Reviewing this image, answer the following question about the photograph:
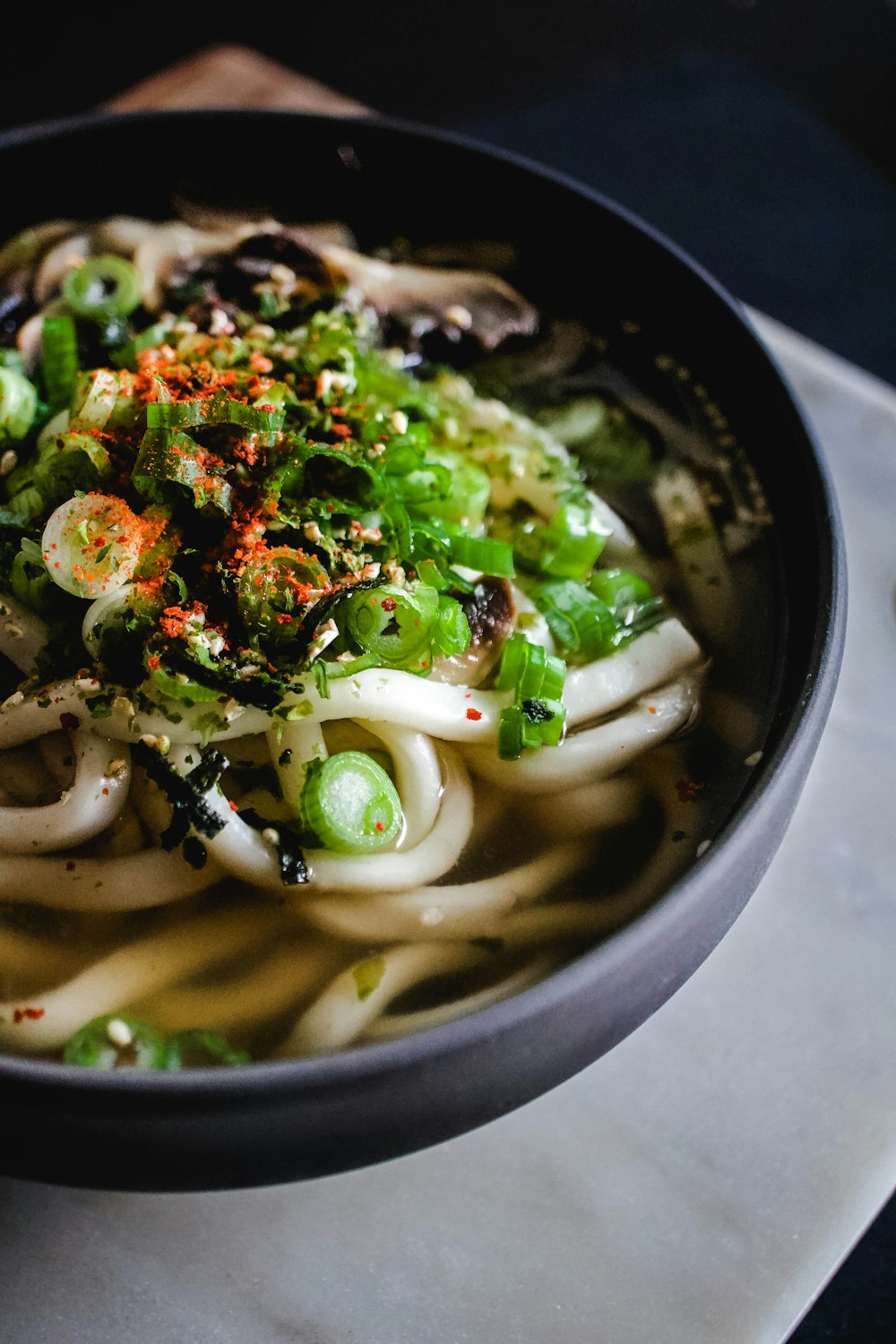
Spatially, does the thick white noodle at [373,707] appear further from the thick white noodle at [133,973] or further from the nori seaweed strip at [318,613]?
the thick white noodle at [133,973]

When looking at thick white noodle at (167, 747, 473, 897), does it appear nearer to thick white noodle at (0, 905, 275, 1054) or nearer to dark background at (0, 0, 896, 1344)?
thick white noodle at (0, 905, 275, 1054)

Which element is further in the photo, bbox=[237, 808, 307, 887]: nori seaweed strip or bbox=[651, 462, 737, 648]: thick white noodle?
bbox=[651, 462, 737, 648]: thick white noodle

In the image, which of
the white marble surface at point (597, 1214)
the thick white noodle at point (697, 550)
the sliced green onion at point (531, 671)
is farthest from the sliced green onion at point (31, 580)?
the thick white noodle at point (697, 550)

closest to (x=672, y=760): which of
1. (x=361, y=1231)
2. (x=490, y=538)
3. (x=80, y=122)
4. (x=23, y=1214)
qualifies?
(x=490, y=538)

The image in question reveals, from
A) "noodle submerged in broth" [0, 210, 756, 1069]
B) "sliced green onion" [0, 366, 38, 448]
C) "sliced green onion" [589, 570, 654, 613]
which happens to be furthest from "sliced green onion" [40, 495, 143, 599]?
"sliced green onion" [589, 570, 654, 613]

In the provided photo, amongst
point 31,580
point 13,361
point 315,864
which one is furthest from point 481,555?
point 13,361

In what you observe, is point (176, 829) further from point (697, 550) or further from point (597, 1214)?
point (697, 550)
